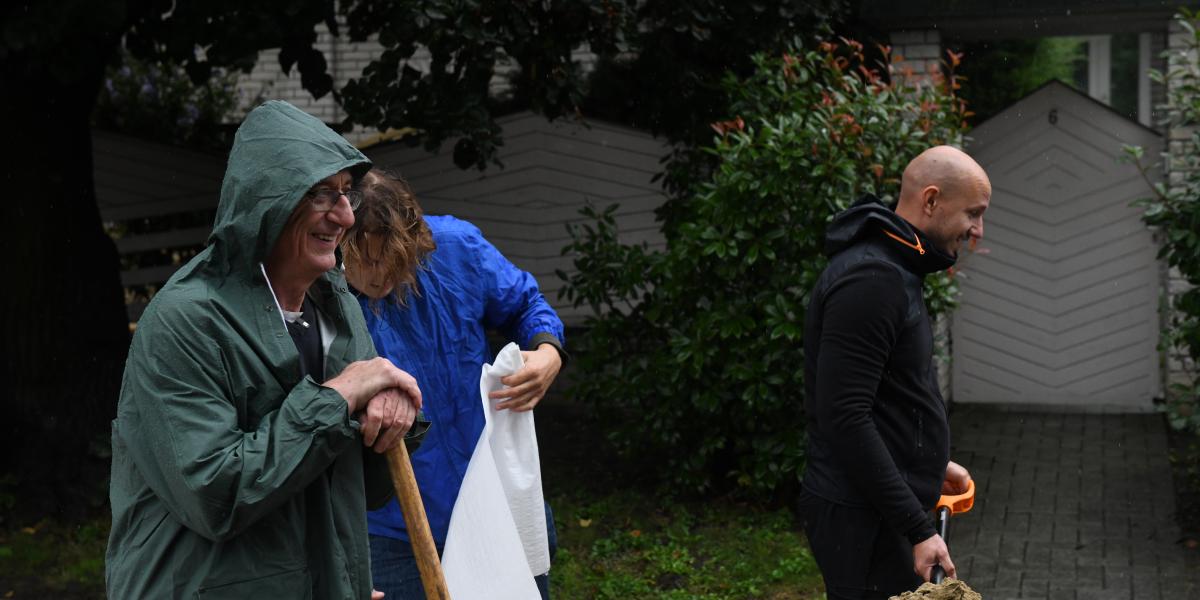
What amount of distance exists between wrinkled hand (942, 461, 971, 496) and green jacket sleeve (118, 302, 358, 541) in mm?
1880

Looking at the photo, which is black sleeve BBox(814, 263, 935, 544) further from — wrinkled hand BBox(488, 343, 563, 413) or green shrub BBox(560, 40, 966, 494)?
green shrub BBox(560, 40, 966, 494)

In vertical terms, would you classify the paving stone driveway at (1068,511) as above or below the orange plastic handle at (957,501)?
below

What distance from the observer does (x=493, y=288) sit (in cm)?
361

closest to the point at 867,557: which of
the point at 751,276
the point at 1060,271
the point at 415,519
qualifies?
the point at 415,519

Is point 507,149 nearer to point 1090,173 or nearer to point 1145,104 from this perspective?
point 1090,173

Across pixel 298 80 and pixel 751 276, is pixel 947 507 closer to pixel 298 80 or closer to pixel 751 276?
pixel 751 276

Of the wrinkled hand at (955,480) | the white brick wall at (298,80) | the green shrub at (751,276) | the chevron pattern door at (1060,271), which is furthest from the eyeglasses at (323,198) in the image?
the white brick wall at (298,80)

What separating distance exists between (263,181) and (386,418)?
18.6 inches

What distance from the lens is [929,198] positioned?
Answer: 3277mm

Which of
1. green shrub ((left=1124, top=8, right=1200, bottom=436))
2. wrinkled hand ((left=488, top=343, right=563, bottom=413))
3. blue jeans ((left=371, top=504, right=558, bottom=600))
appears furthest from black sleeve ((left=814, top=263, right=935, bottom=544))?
green shrub ((left=1124, top=8, right=1200, bottom=436))

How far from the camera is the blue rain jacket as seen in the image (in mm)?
3418

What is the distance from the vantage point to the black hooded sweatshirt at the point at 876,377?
3076 mm

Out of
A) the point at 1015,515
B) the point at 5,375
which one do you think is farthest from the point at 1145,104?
the point at 5,375

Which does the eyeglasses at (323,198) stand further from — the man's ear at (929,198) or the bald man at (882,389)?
the man's ear at (929,198)
